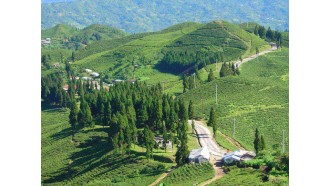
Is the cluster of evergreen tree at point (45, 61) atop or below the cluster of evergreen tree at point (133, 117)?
atop

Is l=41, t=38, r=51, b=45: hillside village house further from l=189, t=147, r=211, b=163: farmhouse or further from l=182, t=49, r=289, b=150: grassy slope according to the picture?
l=189, t=147, r=211, b=163: farmhouse

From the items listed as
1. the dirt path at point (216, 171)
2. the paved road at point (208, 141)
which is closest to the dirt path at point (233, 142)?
the paved road at point (208, 141)

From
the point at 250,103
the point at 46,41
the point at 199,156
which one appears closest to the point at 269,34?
the point at 250,103

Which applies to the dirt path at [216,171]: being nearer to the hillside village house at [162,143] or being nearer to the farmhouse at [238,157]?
the farmhouse at [238,157]

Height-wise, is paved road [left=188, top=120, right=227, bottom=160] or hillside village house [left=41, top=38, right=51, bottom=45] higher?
hillside village house [left=41, top=38, right=51, bottom=45]

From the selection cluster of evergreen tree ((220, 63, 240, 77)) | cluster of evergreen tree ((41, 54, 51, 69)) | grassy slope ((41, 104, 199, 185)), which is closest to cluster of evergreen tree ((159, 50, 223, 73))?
cluster of evergreen tree ((220, 63, 240, 77))

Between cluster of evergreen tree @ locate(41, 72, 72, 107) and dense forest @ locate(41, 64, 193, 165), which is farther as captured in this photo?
cluster of evergreen tree @ locate(41, 72, 72, 107)
